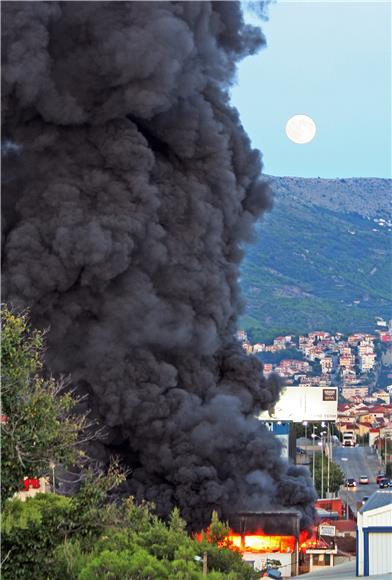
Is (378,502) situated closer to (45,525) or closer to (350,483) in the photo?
(45,525)

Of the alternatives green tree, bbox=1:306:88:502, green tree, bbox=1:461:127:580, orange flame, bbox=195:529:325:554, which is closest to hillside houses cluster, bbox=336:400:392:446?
orange flame, bbox=195:529:325:554

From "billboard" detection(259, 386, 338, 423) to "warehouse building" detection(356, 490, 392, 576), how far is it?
64.7 m

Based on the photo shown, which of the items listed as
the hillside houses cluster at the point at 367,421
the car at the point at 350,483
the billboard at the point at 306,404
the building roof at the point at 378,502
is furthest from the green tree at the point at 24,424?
the hillside houses cluster at the point at 367,421

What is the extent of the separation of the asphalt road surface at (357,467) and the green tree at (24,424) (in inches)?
2218

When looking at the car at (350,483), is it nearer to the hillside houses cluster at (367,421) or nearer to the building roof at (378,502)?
the hillside houses cluster at (367,421)

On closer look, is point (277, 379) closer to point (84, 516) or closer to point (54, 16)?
point (54, 16)

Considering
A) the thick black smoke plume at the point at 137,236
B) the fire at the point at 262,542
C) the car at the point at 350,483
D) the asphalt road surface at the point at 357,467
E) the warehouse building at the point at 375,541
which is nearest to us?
the warehouse building at the point at 375,541

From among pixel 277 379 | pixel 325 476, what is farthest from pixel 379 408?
pixel 277 379

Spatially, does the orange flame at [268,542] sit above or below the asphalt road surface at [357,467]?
below

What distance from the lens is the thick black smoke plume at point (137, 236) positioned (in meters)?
47.7

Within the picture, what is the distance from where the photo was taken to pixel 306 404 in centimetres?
10906

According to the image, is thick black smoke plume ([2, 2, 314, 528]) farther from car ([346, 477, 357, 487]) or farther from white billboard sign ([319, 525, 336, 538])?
car ([346, 477, 357, 487])

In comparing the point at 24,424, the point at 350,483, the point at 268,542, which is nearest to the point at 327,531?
the point at 268,542

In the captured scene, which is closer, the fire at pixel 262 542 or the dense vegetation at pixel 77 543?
the dense vegetation at pixel 77 543
